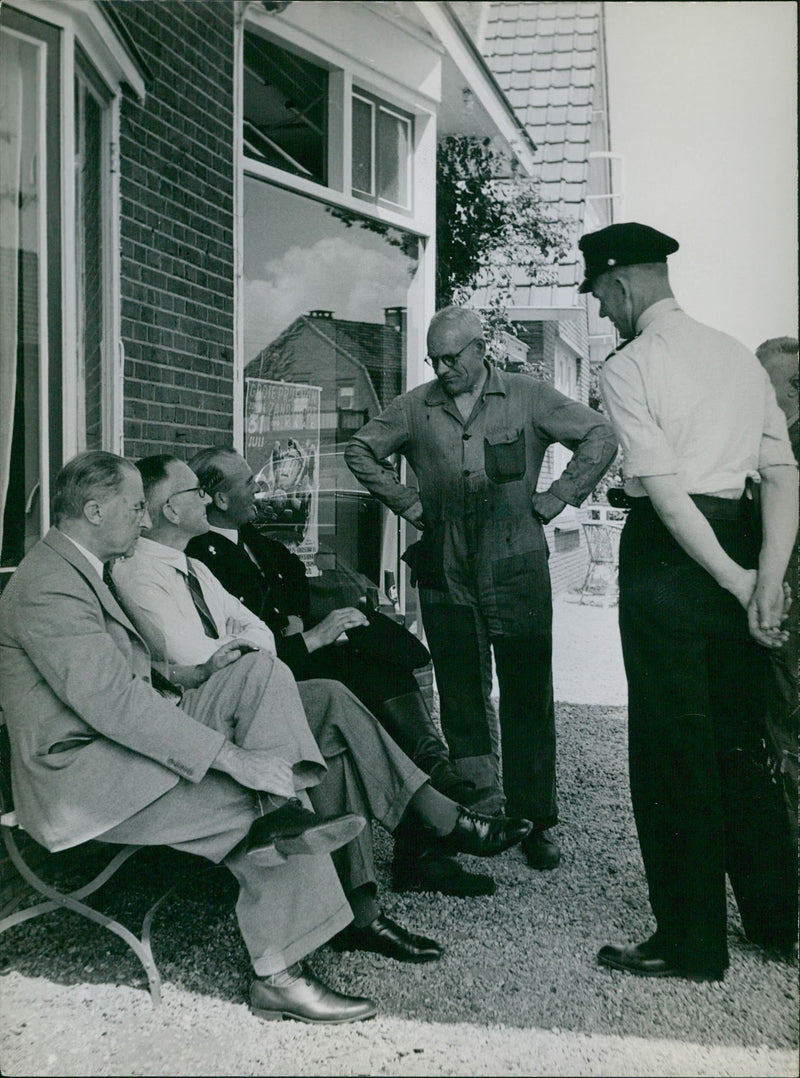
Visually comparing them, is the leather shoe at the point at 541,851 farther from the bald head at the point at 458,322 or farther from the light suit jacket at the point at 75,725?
the bald head at the point at 458,322

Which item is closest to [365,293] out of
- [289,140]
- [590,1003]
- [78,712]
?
[289,140]

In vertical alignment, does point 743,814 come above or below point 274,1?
below

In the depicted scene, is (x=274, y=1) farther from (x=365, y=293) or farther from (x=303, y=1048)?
(x=303, y=1048)

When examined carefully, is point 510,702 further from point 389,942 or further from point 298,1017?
point 298,1017

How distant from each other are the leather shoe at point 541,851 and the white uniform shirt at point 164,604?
117cm

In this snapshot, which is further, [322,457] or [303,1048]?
[322,457]

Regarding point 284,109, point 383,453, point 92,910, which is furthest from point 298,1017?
point 284,109

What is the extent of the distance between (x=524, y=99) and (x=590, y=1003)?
8.28 feet

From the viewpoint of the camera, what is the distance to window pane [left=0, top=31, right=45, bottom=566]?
9.40 feet

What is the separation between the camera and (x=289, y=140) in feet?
13.8

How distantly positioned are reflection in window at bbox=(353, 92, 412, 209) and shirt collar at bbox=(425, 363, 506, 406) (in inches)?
40.8

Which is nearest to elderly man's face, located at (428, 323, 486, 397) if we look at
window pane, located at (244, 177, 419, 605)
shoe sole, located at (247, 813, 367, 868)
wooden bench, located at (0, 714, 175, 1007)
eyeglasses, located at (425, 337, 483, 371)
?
eyeglasses, located at (425, 337, 483, 371)

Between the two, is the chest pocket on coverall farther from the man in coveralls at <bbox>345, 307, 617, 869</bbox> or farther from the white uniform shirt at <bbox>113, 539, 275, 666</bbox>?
the white uniform shirt at <bbox>113, 539, 275, 666</bbox>

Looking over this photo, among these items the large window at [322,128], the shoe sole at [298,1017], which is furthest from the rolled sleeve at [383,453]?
the shoe sole at [298,1017]
